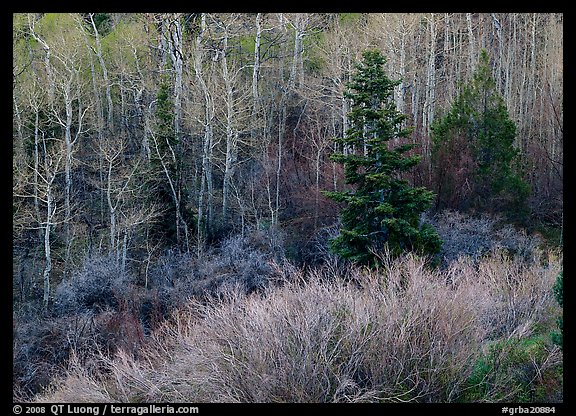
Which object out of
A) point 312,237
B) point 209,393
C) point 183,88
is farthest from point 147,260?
point 209,393

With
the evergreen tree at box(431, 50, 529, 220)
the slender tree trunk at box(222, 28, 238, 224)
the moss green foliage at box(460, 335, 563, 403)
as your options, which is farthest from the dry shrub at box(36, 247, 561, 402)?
the slender tree trunk at box(222, 28, 238, 224)

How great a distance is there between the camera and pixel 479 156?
21.3m

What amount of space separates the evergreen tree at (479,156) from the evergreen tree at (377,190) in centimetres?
593

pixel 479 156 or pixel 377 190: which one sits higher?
pixel 479 156

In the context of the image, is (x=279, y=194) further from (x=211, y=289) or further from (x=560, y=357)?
(x=560, y=357)

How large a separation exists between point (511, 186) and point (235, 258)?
11342 mm

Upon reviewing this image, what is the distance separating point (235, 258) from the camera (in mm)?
20922

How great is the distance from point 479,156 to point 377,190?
24.8 feet

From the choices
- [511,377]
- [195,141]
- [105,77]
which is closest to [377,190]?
[511,377]

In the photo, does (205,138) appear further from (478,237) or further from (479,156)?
(478,237)

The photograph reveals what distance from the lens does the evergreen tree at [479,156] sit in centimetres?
2091

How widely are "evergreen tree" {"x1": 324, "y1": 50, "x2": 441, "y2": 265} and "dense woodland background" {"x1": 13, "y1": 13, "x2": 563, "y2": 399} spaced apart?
410 centimetres

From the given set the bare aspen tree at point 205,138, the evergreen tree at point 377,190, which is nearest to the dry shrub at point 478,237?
the evergreen tree at point 377,190

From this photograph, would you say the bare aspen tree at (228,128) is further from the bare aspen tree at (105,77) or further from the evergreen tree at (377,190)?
the evergreen tree at (377,190)
